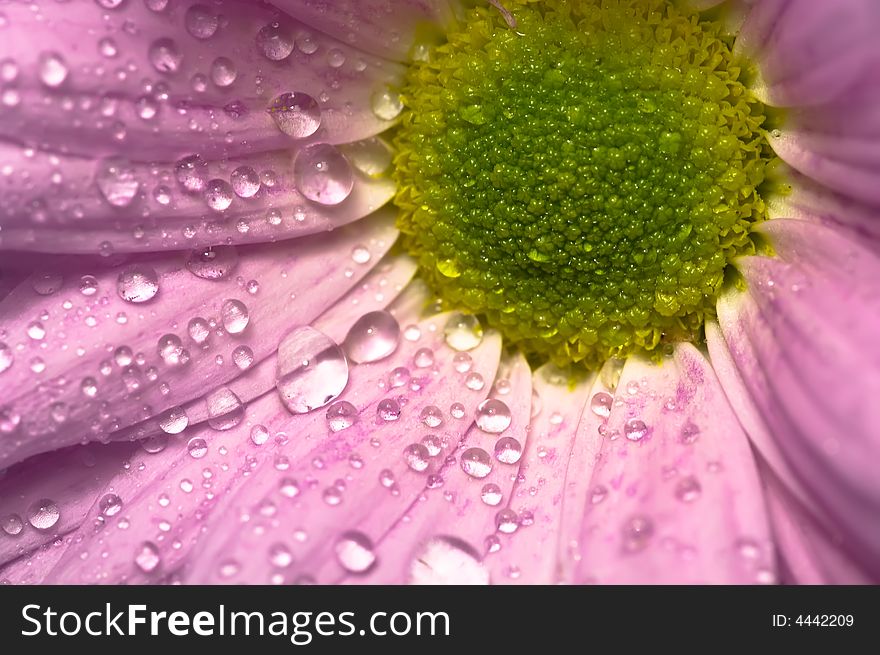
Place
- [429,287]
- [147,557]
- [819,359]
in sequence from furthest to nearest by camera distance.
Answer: [429,287] → [147,557] → [819,359]

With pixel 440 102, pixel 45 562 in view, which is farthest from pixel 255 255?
pixel 45 562

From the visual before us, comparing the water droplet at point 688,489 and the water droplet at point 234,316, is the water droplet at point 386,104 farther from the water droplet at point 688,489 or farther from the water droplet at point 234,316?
the water droplet at point 688,489

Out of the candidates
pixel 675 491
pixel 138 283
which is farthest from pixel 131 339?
pixel 675 491

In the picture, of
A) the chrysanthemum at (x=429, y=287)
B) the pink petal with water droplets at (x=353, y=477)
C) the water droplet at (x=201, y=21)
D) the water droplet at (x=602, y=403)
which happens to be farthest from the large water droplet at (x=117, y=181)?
the water droplet at (x=602, y=403)

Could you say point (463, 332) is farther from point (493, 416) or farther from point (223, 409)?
point (223, 409)

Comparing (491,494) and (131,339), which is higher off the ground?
(131,339)

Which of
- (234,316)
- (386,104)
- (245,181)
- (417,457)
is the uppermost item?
(386,104)

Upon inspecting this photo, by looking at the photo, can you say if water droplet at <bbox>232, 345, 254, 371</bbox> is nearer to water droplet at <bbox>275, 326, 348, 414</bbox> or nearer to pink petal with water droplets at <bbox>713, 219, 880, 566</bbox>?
water droplet at <bbox>275, 326, 348, 414</bbox>
